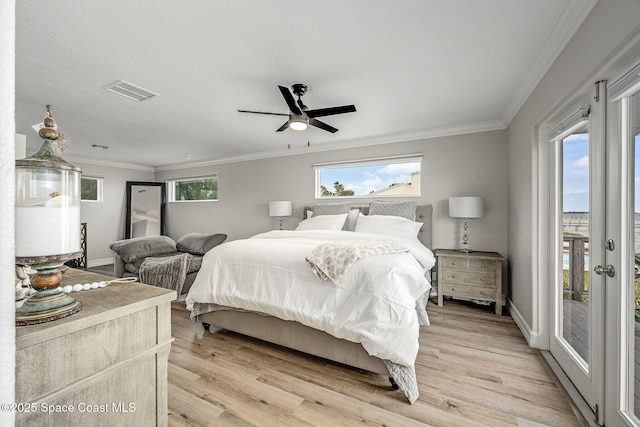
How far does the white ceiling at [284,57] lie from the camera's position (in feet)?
5.22

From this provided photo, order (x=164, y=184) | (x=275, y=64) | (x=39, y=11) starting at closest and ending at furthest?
(x=39, y=11) < (x=275, y=64) < (x=164, y=184)

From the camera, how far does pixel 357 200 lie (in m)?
4.42

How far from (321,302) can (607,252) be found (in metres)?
1.65

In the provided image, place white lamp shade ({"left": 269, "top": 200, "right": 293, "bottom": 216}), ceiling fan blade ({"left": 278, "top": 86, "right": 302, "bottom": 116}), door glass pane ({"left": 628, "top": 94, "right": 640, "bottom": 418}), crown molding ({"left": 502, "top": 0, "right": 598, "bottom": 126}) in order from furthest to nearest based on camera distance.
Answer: white lamp shade ({"left": 269, "top": 200, "right": 293, "bottom": 216}), ceiling fan blade ({"left": 278, "top": 86, "right": 302, "bottom": 116}), crown molding ({"left": 502, "top": 0, "right": 598, "bottom": 126}), door glass pane ({"left": 628, "top": 94, "right": 640, "bottom": 418})

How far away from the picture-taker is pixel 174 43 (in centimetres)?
188

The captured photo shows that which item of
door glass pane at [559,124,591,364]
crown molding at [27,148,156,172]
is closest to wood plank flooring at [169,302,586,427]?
door glass pane at [559,124,591,364]

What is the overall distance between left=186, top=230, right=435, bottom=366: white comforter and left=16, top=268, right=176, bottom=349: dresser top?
119cm

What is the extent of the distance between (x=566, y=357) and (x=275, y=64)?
3.04 metres

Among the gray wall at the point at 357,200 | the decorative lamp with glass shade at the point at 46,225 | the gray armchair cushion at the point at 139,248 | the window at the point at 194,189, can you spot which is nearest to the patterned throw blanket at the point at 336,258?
the decorative lamp with glass shade at the point at 46,225

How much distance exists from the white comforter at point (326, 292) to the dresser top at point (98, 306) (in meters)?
1.19

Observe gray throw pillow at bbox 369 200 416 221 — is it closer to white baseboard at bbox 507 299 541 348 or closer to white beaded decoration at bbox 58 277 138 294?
white baseboard at bbox 507 299 541 348

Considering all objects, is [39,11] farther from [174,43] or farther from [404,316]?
[404,316]

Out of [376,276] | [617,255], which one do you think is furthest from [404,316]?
[617,255]

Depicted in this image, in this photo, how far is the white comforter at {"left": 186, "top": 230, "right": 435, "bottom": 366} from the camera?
66.5 inches
